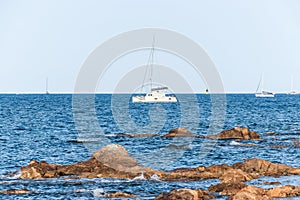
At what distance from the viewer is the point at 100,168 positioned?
42.0 m

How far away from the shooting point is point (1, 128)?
3457 inches

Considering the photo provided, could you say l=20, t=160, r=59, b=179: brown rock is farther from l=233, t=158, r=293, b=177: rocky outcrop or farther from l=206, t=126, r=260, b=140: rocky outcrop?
l=206, t=126, r=260, b=140: rocky outcrop

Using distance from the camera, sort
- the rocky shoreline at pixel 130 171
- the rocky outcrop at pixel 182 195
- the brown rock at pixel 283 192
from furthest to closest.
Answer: the rocky shoreline at pixel 130 171
the brown rock at pixel 283 192
the rocky outcrop at pixel 182 195

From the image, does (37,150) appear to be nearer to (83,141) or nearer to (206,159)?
(83,141)

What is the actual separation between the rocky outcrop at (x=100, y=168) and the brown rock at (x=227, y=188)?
6395 millimetres

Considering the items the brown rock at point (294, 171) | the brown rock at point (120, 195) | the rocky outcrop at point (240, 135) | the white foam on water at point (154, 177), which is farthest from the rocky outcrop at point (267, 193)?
the rocky outcrop at point (240, 135)

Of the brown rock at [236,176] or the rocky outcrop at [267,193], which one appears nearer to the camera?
the rocky outcrop at [267,193]

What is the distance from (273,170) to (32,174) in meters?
15.8

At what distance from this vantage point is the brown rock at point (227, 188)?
3397cm

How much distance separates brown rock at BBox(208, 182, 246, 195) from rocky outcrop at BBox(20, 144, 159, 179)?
21.0 ft

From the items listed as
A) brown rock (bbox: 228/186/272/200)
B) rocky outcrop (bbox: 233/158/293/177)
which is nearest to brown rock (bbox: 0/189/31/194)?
brown rock (bbox: 228/186/272/200)

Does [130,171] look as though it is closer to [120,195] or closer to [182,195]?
[120,195]

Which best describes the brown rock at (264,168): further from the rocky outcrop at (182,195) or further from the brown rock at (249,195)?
the rocky outcrop at (182,195)

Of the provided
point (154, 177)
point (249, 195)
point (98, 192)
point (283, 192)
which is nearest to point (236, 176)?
point (154, 177)
